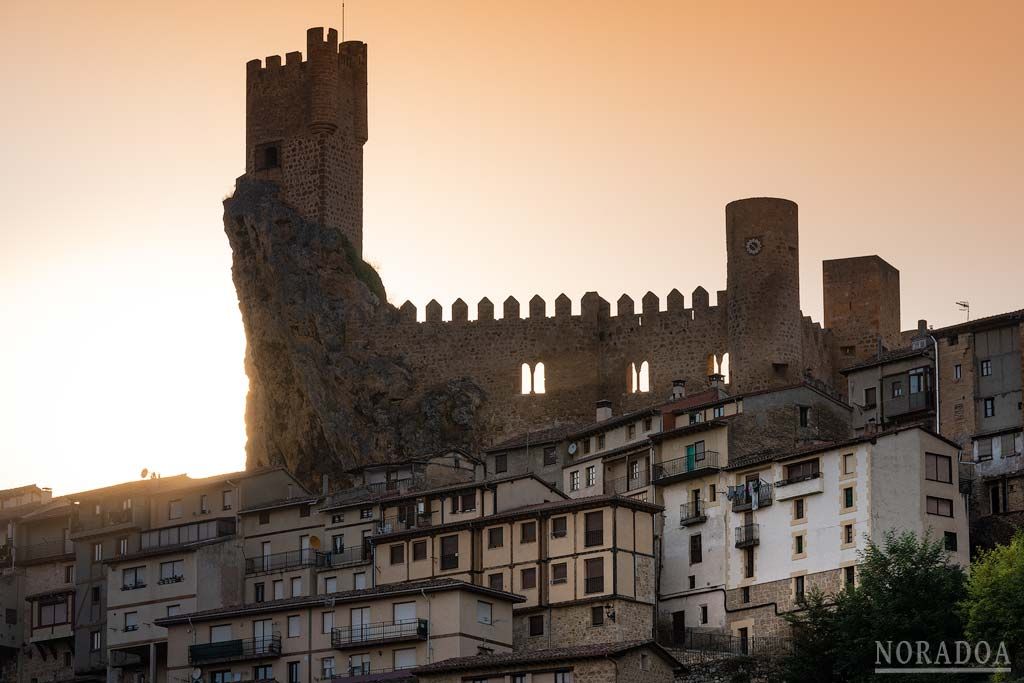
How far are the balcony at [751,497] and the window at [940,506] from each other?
5.49 m

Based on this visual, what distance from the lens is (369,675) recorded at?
245 feet

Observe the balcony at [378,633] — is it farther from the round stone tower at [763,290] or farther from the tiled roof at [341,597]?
the round stone tower at [763,290]

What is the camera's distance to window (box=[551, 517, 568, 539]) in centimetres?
7781

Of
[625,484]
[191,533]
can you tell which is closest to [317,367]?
[191,533]

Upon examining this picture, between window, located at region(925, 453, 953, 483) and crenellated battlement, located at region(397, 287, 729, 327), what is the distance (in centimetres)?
2411

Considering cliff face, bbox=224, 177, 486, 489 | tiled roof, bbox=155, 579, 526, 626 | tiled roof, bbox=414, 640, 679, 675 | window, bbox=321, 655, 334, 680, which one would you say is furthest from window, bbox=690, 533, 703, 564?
cliff face, bbox=224, 177, 486, 489

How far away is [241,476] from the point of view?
90625 millimetres

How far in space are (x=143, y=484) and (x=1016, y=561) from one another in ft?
→ 126

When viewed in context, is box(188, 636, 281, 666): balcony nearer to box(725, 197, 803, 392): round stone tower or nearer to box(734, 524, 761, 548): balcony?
box(734, 524, 761, 548): balcony

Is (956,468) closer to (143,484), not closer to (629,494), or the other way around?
(629,494)

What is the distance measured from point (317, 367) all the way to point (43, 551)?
16220 millimetres

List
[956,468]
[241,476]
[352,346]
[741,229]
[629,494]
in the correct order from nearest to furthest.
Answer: [956,468], [629,494], [241,476], [741,229], [352,346]

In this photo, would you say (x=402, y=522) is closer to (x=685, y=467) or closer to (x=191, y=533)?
(x=191, y=533)

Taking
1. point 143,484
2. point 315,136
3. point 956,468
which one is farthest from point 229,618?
point 315,136
